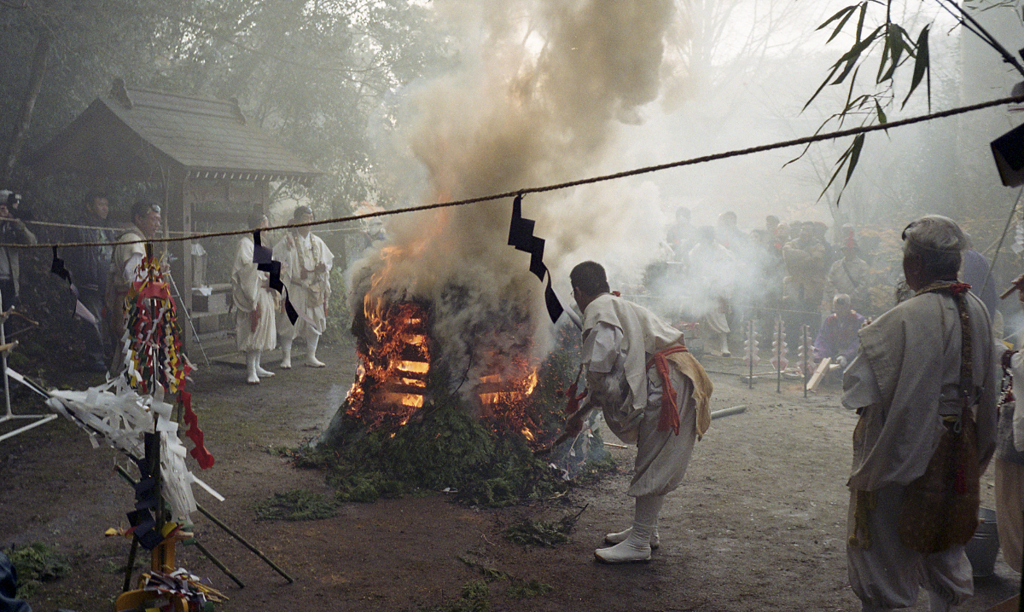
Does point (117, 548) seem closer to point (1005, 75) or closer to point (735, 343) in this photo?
point (735, 343)

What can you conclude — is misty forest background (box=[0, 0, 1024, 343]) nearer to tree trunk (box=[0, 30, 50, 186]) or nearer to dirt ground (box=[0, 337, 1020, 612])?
tree trunk (box=[0, 30, 50, 186])

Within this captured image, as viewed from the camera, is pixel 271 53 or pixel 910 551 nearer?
pixel 910 551

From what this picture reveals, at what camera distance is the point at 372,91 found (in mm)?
21469

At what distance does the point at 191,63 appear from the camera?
646 inches

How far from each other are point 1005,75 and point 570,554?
538 inches

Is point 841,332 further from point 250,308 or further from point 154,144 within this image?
point 154,144

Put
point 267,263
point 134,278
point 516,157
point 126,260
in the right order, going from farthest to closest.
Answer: point 126,260 → point 134,278 → point 516,157 → point 267,263

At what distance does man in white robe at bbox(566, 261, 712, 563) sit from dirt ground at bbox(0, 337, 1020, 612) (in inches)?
18.3

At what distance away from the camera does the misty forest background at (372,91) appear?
35.6 ft

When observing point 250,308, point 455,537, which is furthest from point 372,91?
point 455,537

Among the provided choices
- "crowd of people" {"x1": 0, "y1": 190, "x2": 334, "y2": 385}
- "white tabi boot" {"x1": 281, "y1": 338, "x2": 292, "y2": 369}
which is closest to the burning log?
"crowd of people" {"x1": 0, "y1": 190, "x2": 334, "y2": 385}

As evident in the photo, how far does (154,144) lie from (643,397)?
9.59 m

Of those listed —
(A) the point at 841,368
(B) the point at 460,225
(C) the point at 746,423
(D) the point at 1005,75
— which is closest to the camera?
(B) the point at 460,225

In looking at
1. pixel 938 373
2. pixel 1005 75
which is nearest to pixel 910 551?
pixel 938 373
